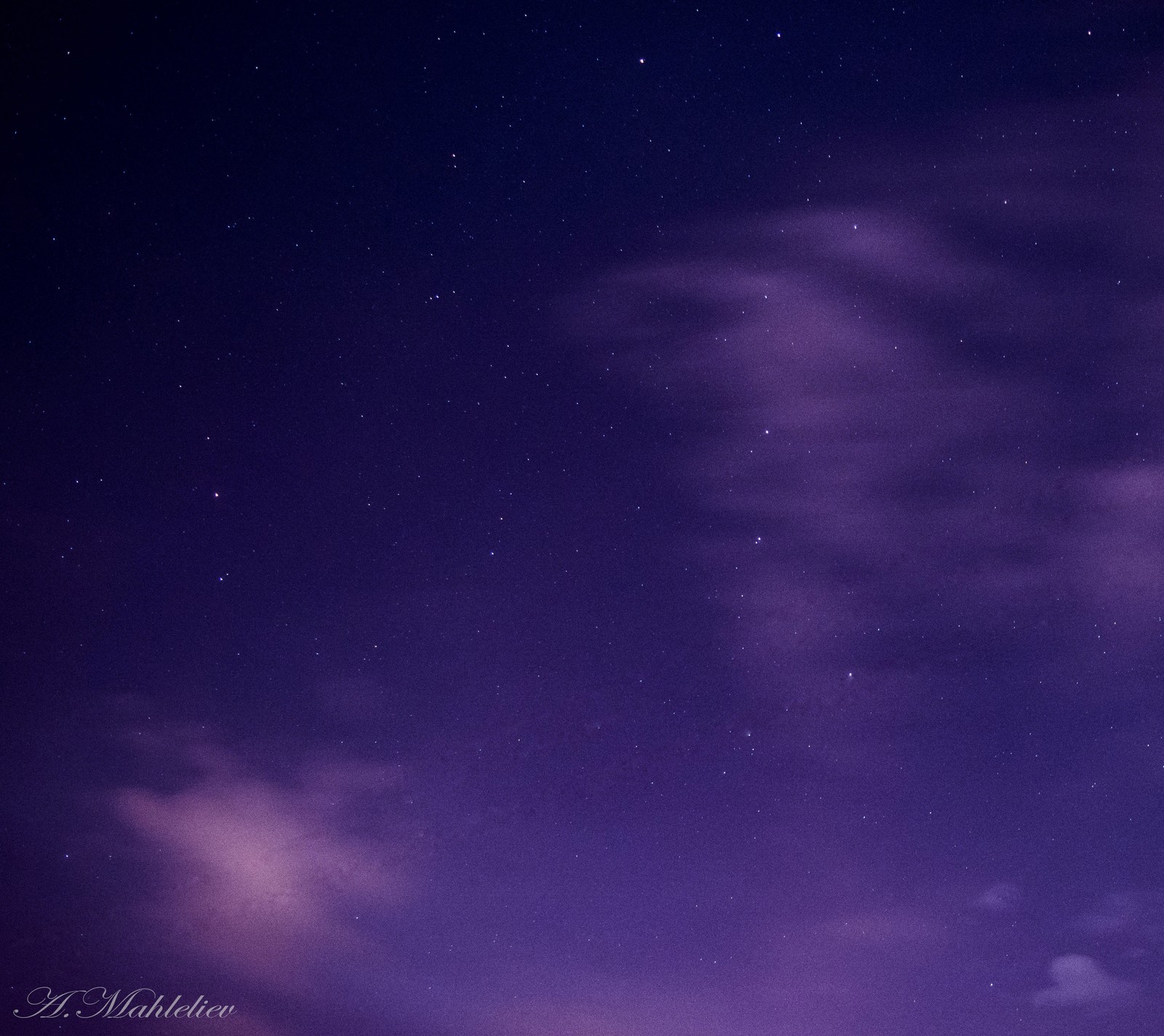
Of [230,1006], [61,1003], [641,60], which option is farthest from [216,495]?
[230,1006]

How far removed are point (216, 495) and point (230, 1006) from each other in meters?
8.53

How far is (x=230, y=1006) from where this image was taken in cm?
1197

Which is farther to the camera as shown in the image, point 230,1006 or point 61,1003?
point 230,1006

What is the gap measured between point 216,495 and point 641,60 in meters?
6.24

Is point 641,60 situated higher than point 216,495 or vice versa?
point 641,60

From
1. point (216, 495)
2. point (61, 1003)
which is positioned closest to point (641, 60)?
point (216, 495)

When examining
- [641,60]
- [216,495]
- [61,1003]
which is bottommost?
[61,1003]

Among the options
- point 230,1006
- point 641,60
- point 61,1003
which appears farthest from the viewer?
point 230,1006

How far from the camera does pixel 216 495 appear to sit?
28.5 ft

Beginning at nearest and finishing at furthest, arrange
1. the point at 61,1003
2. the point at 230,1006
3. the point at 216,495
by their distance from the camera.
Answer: the point at 216,495 → the point at 61,1003 → the point at 230,1006

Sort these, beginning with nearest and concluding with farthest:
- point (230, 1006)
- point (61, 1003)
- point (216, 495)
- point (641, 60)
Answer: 1. point (641, 60)
2. point (216, 495)
3. point (61, 1003)
4. point (230, 1006)

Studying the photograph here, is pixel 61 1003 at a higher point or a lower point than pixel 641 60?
lower

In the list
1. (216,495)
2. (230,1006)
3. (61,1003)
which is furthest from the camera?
(230,1006)

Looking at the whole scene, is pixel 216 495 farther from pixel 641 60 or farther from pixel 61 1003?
pixel 61 1003
